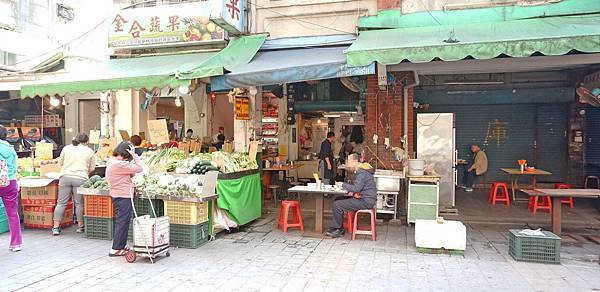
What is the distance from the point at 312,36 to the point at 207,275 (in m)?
5.96

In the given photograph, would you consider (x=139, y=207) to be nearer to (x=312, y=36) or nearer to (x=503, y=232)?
(x=312, y=36)

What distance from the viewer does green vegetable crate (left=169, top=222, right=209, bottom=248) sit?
6.98 metres

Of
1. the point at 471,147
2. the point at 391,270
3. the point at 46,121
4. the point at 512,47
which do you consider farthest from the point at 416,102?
the point at 46,121

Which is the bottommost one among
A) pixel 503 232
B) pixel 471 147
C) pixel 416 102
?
pixel 503 232

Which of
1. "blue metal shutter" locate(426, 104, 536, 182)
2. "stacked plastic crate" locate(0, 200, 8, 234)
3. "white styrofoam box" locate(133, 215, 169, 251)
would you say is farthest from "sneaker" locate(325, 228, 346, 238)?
"blue metal shutter" locate(426, 104, 536, 182)

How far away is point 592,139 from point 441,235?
919cm

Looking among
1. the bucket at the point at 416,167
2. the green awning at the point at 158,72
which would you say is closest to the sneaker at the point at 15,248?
the green awning at the point at 158,72

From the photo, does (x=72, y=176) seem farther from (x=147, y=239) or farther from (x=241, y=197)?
(x=241, y=197)

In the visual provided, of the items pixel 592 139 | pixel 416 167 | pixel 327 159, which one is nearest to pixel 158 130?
pixel 327 159

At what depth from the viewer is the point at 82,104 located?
15.2 m

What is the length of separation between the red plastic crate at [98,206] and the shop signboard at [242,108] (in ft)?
11.1

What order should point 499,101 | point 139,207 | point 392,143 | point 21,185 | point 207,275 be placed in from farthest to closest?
point 499,101, point 392,143, point 21,185, point 139,207, point 207,275

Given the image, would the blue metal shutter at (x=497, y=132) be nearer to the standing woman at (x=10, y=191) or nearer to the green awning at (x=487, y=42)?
the green awning at (x=487, y=42)

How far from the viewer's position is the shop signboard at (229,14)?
343 inches
